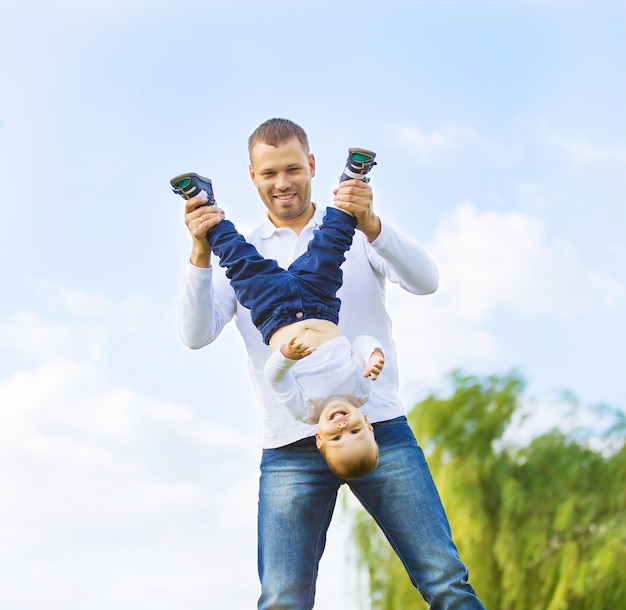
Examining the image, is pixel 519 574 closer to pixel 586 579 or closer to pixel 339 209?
pixel 586 579

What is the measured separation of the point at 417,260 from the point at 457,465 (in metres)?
6.68

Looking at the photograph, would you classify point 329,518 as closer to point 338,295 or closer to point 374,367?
point 374,367

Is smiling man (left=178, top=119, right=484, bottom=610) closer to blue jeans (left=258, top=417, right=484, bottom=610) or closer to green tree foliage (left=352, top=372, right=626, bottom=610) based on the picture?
blue jeans (left=258, top=417, right=484, bottom=610)

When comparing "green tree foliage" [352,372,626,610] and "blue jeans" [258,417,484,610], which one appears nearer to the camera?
"blue jeans" [258,417,484,610]

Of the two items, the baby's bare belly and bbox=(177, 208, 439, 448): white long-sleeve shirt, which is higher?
bbox=(177, 208, 439, 448): white long-sleeve shirt

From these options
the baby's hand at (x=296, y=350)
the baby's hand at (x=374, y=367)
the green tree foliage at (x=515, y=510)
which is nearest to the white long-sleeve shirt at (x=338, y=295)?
the baby's hand at (x=374, y=367)

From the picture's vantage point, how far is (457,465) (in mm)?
9578

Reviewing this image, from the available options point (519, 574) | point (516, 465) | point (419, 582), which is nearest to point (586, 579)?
point (519, 574)

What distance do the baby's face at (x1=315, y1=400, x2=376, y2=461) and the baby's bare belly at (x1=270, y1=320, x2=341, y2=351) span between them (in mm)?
210

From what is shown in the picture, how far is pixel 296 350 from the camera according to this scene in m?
2.76

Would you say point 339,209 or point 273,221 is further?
point 273,221

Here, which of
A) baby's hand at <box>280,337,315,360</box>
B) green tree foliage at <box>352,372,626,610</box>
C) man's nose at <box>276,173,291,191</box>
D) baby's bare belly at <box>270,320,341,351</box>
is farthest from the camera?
green tree foliage at <box>352,372,626,610</box>

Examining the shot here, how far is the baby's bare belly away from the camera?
2982mm

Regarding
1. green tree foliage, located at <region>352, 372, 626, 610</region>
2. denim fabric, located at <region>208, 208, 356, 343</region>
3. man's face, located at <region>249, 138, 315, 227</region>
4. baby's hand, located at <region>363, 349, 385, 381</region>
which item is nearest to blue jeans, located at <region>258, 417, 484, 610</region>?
baby's hand, located at <region>363, 349, 385, 381</region>
